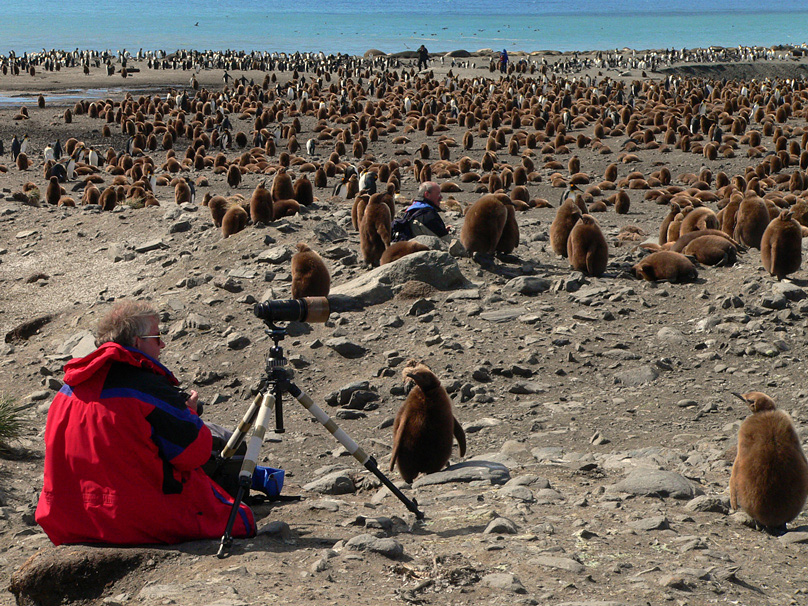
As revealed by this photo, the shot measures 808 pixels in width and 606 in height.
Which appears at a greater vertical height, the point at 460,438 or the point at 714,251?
the point at 714,251

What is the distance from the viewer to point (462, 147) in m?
21.5

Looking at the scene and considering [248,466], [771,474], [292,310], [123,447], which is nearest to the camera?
[123,447]

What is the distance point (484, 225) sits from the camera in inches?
329

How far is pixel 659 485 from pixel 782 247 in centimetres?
410

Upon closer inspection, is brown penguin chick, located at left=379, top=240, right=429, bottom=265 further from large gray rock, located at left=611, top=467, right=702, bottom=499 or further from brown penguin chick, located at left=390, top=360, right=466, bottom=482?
large gray rock, located at left=611, top=467, right=702, bottom=499

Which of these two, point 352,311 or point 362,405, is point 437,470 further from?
point 352,311

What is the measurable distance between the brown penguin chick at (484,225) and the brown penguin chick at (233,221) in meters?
2.94

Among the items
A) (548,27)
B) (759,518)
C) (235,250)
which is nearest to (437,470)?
(759,518)

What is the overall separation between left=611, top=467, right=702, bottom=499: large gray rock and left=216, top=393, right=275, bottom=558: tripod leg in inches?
71.9

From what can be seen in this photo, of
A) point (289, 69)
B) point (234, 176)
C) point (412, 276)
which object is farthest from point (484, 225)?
point (289, 69)

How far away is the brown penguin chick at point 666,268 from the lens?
8.23 meters

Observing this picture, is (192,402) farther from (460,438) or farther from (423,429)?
(460,438)

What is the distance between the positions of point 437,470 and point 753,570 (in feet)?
6.17

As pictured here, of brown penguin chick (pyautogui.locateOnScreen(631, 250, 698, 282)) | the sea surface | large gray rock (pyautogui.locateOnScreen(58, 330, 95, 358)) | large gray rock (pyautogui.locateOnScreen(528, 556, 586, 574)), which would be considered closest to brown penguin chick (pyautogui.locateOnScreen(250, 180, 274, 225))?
large gray rock (pyautogui.locateOnScreen(58, 330, 95, 358))
